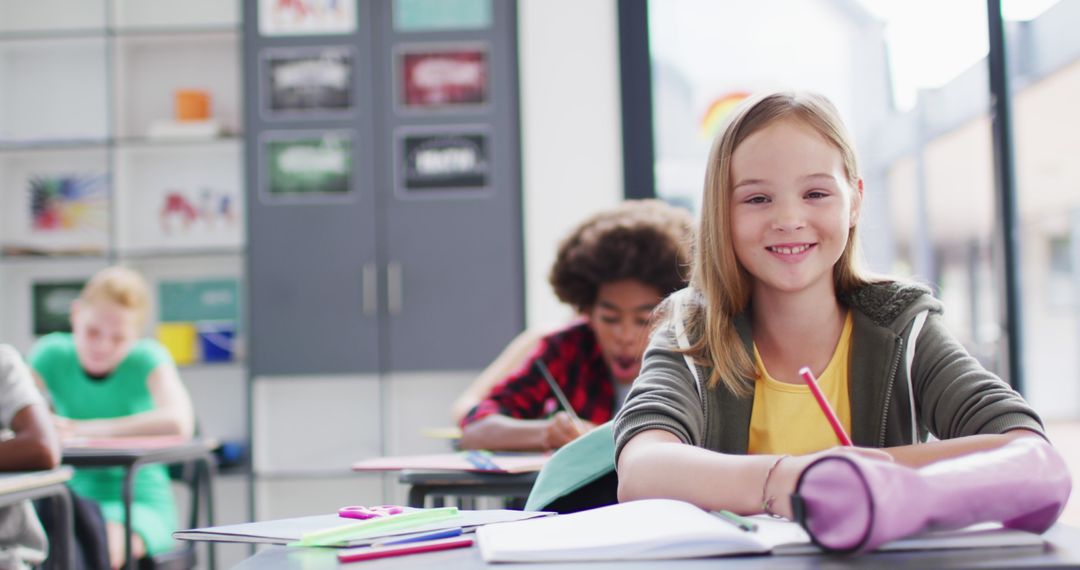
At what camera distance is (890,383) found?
4.23 ft

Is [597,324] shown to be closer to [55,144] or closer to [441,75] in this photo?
[441,75]

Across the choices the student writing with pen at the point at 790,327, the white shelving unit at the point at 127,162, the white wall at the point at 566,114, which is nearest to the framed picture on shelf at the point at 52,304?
the white shelving unit at the point at 127,162

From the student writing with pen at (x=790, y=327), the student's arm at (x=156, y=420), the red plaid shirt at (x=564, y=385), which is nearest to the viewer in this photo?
the student writing with pen at (x=790, y=327)

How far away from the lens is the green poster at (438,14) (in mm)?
4305

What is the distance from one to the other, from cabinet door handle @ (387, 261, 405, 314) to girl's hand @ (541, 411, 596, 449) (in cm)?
226

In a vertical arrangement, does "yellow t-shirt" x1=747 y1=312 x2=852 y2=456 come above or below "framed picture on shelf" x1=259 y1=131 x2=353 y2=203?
below

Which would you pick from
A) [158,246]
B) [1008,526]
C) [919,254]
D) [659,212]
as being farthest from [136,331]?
[919,254]

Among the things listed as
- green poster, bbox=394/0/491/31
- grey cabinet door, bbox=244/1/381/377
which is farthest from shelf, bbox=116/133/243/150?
green poster, bbox=394/0/491/31

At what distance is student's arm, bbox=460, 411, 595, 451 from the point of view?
6.75 feet

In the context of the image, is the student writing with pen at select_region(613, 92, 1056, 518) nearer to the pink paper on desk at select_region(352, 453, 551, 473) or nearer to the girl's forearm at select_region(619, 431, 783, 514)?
the girl's forearm at select_region(619, 431, 783, 514)

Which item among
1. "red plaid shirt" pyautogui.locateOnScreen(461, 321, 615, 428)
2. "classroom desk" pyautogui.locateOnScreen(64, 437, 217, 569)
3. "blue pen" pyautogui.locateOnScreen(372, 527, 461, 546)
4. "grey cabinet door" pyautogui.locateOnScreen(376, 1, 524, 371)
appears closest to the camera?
"blue pen" pyautogui.locateOnScreen(372, 527, 461, 546)

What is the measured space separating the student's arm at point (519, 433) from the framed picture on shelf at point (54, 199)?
9.26 feet

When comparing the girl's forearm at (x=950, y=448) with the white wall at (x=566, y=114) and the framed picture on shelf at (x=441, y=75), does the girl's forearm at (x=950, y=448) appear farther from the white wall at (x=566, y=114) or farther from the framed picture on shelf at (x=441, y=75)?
the framed picture on shelf at (x=441, y=75)

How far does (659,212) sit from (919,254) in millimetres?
3855
